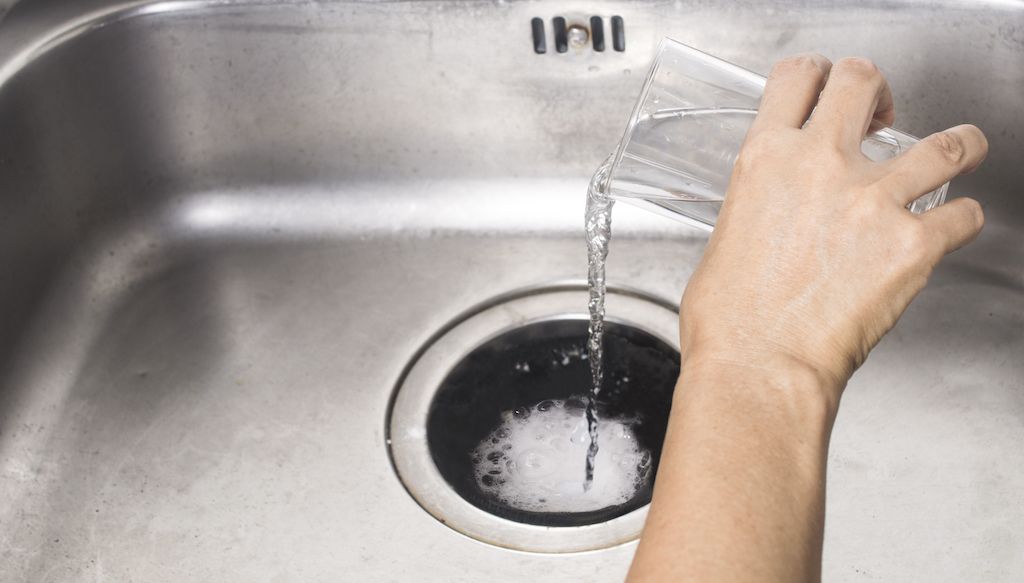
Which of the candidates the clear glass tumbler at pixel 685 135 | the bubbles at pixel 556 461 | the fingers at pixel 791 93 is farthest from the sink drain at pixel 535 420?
the fingers at pixel 791 93

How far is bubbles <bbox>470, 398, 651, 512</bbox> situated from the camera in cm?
74

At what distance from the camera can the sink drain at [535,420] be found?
0.71m

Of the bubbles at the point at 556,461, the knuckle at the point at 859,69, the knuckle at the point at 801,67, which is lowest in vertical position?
the bubbles at the point at 556,461

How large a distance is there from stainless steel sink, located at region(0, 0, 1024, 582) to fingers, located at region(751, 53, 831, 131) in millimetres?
297

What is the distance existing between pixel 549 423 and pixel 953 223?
386mm

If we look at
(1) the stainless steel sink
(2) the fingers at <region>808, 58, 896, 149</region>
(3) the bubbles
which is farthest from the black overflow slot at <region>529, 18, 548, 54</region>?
(2) the fingers at <region>808, 58, 896, 149</region>

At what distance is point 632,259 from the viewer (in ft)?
2.91

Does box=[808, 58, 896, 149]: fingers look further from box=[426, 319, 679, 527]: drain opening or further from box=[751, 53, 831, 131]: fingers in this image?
box=[426, 319, 679, 527]: drain opening

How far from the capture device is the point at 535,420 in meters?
0.79

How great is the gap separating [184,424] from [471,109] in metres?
0.35

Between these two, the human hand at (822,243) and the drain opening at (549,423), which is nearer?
the human hand at (822,243)

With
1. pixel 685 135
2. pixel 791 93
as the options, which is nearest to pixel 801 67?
pixel 791 93

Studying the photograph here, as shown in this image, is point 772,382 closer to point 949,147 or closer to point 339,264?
point 949,147

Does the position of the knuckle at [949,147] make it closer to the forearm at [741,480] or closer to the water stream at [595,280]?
the forearm at [741,480]
